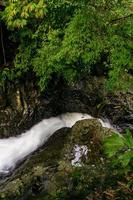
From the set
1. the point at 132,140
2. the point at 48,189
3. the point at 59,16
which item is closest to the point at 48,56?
the point at 59,16

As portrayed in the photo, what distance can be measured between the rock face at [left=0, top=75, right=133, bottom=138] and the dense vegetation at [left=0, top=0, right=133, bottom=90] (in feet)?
1.04

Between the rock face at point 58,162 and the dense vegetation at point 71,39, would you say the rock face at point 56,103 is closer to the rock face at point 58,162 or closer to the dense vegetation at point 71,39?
the dense vegetation at point 71,39

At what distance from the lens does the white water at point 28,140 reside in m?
7.93

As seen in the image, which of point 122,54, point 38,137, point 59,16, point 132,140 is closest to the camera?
point 132,140

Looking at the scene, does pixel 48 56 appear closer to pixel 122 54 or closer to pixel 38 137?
pixel 38 137

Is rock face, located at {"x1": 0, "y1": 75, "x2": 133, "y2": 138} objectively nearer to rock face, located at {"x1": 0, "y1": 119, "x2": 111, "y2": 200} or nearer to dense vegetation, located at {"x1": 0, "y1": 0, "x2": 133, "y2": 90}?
dense vegetation, located at {"x1": 0, "y1": 0, "x2": 133, "y2": 90}

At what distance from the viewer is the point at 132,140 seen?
8.81 ft

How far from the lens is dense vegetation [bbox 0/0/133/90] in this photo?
5.71 m

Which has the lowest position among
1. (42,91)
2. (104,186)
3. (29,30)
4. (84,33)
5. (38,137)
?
(38,137)

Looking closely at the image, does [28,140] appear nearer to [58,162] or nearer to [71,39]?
[58,162]

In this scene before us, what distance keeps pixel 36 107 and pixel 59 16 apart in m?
2.08

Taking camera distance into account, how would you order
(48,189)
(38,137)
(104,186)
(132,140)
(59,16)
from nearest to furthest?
(132,140), (104,186), (48,189), (59,16), (38,137)

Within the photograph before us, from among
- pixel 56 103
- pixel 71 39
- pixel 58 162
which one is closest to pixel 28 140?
pixel 56 103

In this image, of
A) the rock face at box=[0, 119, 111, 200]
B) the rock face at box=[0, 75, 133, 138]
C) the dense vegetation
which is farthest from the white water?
the dense vegetation
